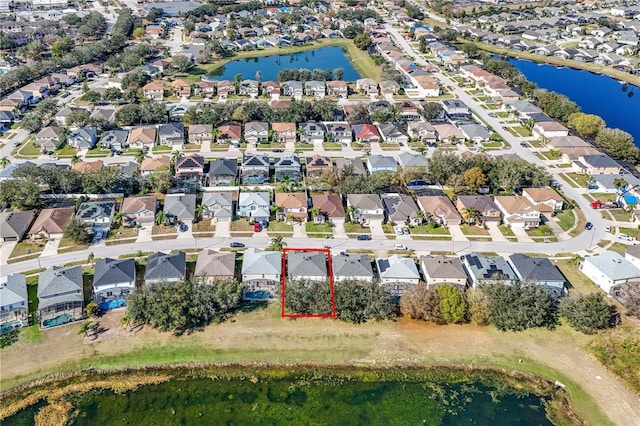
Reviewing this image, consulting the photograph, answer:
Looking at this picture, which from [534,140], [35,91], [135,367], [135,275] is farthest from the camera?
[35,91]

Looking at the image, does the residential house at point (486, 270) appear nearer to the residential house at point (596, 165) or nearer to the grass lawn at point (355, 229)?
the grass lawn at point (355, 229)

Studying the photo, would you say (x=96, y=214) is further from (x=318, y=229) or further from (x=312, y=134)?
(x=312, y=134)

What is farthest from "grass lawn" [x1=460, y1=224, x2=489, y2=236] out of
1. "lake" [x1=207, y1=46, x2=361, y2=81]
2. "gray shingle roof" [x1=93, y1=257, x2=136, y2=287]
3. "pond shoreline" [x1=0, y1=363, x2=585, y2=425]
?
"lake" [x1=207, y1=46, x2=361, y2=81]

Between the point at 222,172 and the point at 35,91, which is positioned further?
the point at 35,91

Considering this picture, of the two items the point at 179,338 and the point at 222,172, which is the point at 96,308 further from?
the point at 222,172

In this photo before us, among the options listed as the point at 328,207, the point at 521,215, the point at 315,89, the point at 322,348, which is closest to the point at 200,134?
A: the point at 328,207

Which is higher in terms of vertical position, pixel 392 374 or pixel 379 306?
pixel 379 306

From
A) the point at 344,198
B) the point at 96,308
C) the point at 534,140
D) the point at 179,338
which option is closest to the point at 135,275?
the point at 96,308

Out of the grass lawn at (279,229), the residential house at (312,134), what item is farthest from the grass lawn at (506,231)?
the residential house at (312,134)
